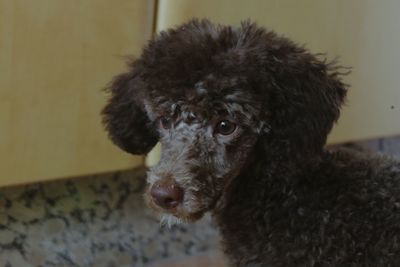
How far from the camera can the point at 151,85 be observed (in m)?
0.88

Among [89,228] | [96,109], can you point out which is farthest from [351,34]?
[89,228]

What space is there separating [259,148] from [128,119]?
6.8 inches

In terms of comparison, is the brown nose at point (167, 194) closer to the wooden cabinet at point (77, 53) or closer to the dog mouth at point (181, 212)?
the dog mouth at point (181, 212)

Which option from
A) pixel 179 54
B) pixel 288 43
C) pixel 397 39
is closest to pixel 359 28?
pixel 397 39

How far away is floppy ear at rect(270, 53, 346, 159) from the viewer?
87cm

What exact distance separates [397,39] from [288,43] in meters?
0.56

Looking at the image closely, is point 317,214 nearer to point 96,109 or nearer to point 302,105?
point 302,105

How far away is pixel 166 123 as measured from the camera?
904 millimetres

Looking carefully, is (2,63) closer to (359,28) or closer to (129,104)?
(129,104)

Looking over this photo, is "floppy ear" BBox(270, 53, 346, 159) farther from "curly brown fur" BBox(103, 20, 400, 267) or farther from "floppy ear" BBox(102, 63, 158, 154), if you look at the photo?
"floppy ear" BBox(102, 63, 158, 154)

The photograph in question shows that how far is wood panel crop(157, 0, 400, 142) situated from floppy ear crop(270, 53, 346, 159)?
33 cm

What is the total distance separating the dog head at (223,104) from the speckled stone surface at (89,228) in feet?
1.65

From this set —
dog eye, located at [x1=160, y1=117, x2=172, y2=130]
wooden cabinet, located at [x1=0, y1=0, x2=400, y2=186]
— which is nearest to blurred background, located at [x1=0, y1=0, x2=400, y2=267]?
wooden cabinet, located at [x1=0, y1=0, x2=400, y2=186]

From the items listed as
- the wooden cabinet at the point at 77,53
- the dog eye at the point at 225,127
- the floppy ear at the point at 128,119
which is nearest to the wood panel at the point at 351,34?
the wooden cabinet at the point at 77,53
